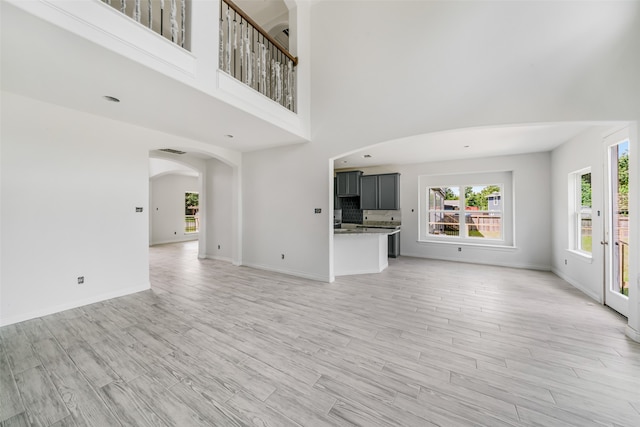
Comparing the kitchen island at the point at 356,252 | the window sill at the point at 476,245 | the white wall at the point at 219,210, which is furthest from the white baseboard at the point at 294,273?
the window sill at the point at 476,245

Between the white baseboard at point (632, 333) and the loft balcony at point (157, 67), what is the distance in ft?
15.4

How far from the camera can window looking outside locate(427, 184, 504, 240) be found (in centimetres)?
588

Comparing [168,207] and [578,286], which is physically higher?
[168,207]

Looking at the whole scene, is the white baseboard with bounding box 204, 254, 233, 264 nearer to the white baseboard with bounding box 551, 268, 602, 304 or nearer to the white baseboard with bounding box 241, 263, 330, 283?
the white baseboard with bounding box 241, 263, 330, 283

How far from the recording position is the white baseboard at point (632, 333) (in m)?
2.32

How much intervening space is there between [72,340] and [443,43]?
5546 millimetres

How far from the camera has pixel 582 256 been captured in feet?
12.6

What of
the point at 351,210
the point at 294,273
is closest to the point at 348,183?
the point at 351,210

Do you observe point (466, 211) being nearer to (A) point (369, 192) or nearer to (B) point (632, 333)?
(A) point (369, 192)

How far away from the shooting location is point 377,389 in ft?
5.60

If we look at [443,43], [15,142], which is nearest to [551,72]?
[443,43]

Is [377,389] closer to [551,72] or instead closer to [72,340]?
[72,340]

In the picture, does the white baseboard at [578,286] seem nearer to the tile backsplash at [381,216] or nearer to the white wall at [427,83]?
the white wall at [427,83]

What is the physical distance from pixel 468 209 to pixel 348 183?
326cm
